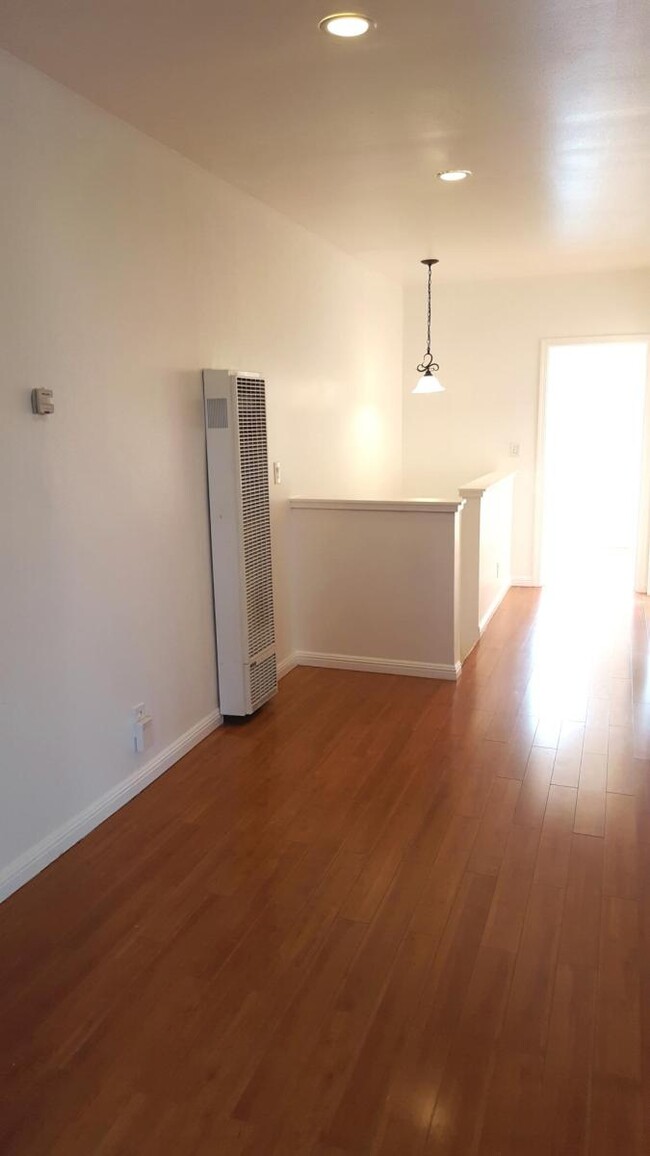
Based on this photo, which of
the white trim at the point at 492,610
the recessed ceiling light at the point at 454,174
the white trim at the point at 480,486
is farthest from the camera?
the white trim at the point at 492,610

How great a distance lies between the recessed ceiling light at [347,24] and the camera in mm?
2184

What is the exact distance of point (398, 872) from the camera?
2695 mm

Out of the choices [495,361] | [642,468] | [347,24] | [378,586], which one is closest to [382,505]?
[378,586]

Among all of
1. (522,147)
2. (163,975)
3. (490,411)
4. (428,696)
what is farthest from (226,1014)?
(490,411)

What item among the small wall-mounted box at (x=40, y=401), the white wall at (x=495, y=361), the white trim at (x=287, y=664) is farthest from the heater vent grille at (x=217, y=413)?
the white wall at (x=495, y=361)

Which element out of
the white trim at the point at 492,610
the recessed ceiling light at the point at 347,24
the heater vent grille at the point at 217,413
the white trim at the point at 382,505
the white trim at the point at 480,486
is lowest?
the white trim at the point at 492,610

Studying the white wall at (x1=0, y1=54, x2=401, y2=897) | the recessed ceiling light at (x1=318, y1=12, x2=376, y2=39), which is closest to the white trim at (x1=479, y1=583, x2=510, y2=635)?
the white wall at (x1=0, y1=54, x2=401, y2=897)

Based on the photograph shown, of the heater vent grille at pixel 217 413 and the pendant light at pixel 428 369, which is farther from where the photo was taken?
the pendant light at pixel 428 369

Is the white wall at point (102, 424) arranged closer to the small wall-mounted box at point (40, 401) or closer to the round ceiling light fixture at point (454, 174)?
the small wall-mounted box at point (40, 401)

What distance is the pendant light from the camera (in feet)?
19.3

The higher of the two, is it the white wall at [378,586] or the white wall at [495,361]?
the white wall at [495,361]

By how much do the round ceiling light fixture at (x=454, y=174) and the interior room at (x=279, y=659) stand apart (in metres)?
0.03

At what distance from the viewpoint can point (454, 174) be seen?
3646mm

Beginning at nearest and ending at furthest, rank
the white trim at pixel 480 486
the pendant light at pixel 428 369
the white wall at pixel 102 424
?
the white wall at pixel 102 424 < the white trim at pixel 480 486 < the pendant light at pixel 428 369
